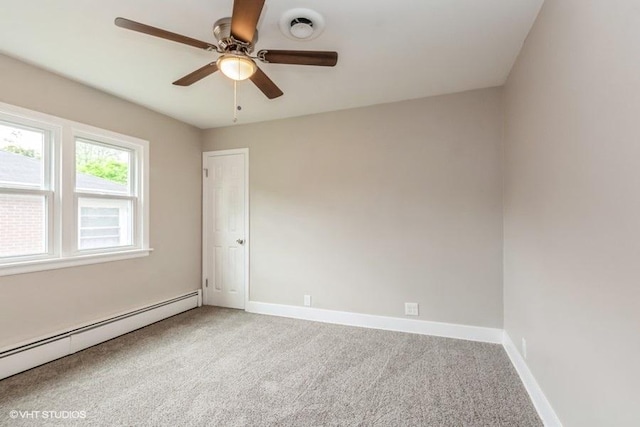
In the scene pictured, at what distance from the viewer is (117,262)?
3180mm

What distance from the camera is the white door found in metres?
4.05

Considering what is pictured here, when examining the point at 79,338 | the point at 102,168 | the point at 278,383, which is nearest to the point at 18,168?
the point at 102,168

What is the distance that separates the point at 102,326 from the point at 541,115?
406cm

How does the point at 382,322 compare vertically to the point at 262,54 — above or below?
below

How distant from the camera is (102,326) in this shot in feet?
9.72

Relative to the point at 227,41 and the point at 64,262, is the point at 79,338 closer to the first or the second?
the point at 64,262

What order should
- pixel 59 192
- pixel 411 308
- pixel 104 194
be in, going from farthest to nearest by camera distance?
pixel 411 308, pixel 104 194, pixel 59 192

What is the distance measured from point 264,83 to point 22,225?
7.64 feet

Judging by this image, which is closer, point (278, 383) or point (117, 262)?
point (278, 383)

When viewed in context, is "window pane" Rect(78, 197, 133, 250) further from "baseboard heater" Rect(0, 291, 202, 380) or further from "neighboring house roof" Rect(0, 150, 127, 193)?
"baseboard heater" Rect(0, 291, 202, 380)

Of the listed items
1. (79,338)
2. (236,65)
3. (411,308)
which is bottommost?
(79,338)

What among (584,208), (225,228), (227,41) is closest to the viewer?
(584,208)

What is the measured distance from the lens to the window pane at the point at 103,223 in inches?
115

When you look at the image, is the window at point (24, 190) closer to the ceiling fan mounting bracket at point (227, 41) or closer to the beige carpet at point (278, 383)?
the beige carpet at point (278, 383)
